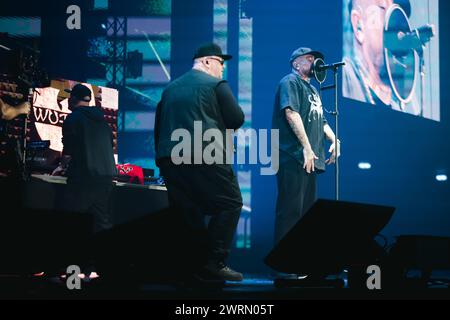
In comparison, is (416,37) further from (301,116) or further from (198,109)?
(198,109)

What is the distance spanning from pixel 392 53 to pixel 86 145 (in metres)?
4.64

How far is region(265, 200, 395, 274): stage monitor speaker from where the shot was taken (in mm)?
3182

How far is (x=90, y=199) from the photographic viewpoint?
A: 199 inches

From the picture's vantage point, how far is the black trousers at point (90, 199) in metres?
4.96

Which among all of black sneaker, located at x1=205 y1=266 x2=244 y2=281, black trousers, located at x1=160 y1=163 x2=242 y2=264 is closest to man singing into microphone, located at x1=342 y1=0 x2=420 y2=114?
black trousers, located at x1=160 y1=163 x2=242 y2=264

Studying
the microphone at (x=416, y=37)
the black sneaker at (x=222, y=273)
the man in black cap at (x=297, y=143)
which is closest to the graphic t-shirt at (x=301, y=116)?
the man in black cap at (x=297, y=143)

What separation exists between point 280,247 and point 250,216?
4.90 m

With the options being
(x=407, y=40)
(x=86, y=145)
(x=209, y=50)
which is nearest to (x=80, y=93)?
(x=86, y=145)

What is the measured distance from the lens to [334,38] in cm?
814

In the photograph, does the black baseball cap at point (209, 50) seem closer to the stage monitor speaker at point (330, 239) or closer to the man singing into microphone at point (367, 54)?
the stage monitor speaker at point (330, 239)

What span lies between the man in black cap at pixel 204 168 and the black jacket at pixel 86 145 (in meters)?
1.03

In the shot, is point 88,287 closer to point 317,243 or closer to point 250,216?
point 317,243

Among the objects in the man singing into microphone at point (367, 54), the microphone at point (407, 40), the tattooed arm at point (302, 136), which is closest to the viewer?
the tattooed arm at point (302, 136)
